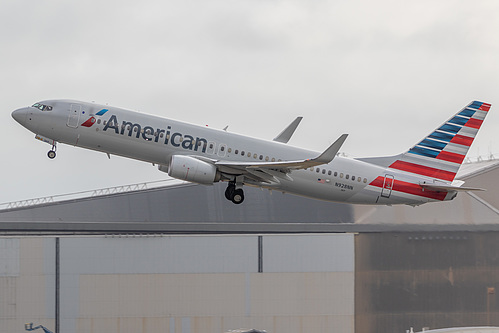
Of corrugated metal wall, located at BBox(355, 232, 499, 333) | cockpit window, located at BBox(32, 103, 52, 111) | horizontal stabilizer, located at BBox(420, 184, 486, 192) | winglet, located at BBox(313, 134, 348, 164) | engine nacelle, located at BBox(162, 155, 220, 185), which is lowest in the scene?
corrugated metal wall, located at BBox(355, 232, 499, 333)

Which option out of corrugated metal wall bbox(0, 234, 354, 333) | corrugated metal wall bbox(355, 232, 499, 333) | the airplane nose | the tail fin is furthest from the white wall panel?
the airplane nose

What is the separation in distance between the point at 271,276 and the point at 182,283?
498 centimetres

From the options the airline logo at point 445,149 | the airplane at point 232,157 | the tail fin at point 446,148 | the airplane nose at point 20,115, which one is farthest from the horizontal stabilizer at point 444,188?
the airplane nose at point 20,115

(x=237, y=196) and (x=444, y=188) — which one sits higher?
(x=444, y=188)

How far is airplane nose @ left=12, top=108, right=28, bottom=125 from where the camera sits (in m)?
49.2

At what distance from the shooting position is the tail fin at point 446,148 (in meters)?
54.5

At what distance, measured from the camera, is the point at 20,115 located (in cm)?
4931

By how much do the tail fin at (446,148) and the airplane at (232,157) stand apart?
0.73ft

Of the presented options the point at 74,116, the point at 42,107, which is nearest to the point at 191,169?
the point at 74,116

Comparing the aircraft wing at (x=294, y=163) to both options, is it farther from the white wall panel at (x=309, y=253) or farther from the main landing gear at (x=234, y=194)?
the white wall panel at (x=309, y=253)

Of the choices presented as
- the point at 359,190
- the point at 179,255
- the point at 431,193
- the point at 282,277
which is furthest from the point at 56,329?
the point at 431,193

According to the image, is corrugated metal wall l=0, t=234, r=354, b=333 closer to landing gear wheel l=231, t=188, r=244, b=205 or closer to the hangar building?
the hangar building

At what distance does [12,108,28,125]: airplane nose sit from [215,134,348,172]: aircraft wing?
31.1ft

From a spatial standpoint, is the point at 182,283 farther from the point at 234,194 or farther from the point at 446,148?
the point at 446,148
